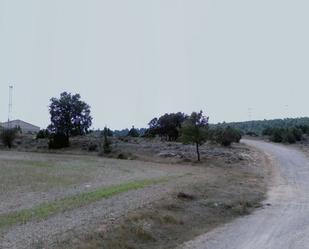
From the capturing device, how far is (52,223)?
16.1 m

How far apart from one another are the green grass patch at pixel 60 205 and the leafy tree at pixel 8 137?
61.3 meters

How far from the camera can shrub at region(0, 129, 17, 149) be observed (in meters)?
85.7

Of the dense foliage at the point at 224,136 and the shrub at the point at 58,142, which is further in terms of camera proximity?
the shrub at the point at 58,142

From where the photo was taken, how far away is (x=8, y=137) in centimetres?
8575

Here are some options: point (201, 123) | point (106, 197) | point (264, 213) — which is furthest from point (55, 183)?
point (201, 123)

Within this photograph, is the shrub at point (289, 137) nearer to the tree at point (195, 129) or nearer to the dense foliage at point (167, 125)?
the dense foliage at point (167, 125)

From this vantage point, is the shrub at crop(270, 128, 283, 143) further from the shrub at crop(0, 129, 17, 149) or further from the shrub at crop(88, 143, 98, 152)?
the shrub at crop(0, 129, 17, 149)

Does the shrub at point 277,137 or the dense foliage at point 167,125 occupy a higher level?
the dense foliage at point 167,125

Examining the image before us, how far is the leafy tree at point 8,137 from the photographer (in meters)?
85.7

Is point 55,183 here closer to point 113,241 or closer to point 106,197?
point 106,197

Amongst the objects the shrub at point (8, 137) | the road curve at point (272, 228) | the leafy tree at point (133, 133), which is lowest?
the road curve at point (272, 228)

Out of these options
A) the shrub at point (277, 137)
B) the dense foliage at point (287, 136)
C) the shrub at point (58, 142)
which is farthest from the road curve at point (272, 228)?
the shrub at point (58, 142)

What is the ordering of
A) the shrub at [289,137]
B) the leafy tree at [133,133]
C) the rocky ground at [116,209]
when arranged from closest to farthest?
the rocky ground at [116,209]
the shrub at [289,137]
the leafy tree at [133,133]

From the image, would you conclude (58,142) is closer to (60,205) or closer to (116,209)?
(60,205)
